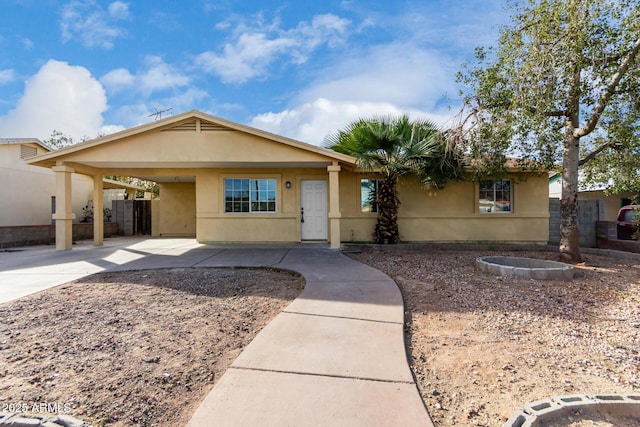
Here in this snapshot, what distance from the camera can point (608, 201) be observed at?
18453 millimetres

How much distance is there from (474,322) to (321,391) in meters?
2.70

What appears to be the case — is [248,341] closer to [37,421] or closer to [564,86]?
[37,421]

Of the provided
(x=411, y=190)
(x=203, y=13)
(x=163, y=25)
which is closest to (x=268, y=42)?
(x=203, y=13)

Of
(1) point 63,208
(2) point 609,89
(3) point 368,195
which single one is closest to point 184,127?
(1) point 63,208

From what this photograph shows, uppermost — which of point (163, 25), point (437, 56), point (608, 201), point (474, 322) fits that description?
point (163, 25)

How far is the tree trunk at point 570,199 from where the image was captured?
8.34m

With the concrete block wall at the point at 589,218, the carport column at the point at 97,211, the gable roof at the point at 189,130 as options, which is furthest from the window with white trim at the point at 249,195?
the concrete block wall at the point at 589,218

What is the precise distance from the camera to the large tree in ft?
23.0

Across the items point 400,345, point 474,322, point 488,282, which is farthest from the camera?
point 488,282

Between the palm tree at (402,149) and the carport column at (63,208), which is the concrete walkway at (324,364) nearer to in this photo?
the carport column at (63,208)

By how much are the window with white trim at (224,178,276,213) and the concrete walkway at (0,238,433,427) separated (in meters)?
5.72

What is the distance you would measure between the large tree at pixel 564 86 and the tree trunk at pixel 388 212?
9.79 ft

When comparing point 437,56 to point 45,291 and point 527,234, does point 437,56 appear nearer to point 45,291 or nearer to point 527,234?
point 527,234

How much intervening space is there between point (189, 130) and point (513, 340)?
9742 millimetres
